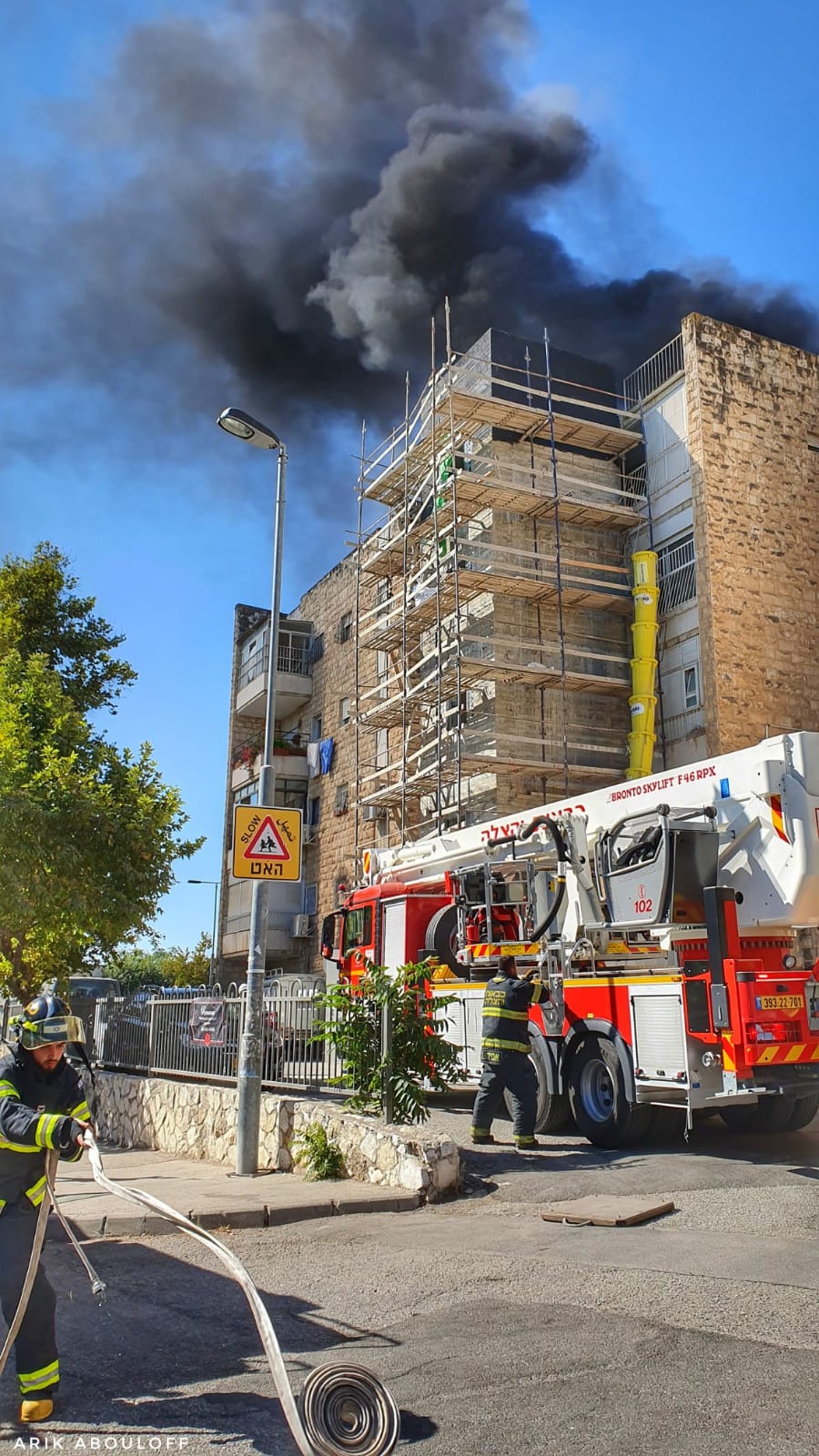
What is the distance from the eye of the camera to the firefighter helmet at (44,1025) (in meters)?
4.88

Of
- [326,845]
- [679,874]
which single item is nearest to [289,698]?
[326,845]

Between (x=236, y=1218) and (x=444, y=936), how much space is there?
718 cm

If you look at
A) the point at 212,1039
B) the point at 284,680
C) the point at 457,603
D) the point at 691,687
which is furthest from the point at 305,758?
the point at 212,1039

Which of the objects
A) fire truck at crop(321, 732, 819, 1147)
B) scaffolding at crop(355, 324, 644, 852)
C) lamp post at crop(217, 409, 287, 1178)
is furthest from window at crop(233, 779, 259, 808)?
lamp post at crop(217, 409, 287, 1178)

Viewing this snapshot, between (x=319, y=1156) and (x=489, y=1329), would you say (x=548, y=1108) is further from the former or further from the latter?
(x=489, y=1329)

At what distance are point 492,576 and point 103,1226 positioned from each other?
775 inches

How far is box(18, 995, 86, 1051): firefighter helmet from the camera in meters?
4.88

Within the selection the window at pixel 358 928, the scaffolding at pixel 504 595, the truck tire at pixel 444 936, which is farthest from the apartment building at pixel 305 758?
the truck tire at pixel 444 936

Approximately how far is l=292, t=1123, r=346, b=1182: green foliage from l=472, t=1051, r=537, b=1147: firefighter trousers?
171 centimetres

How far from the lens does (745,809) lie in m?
10.8

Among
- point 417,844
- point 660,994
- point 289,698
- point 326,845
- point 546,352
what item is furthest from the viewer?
point 289,698

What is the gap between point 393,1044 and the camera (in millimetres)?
10250

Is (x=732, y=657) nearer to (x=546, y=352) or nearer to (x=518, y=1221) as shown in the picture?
(x=546, y=352)

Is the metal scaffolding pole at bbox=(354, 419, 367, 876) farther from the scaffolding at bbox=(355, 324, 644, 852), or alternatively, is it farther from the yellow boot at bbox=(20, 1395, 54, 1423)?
the yellow boot at bbox=(20, 1395, 54, 1423)
